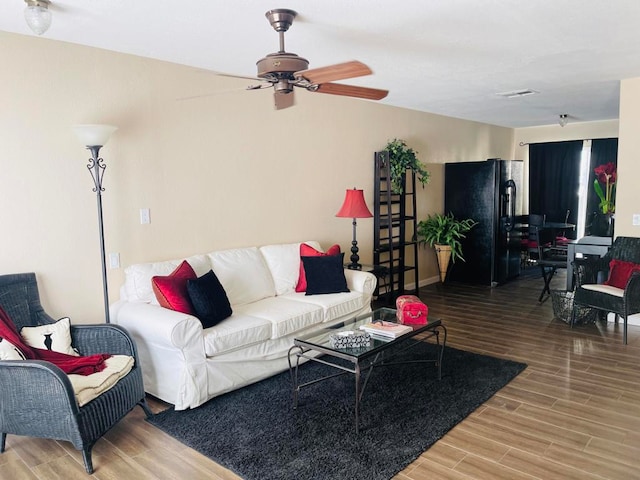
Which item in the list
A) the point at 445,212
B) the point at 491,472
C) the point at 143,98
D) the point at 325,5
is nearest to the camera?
the point at 491,472

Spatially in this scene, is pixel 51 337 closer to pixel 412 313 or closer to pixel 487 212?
pixel 412 313

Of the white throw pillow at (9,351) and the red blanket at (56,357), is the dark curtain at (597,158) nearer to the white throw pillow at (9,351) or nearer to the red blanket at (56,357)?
the red blanket at (56,357)

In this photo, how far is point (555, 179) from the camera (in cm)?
880

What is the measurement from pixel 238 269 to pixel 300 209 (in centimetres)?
122

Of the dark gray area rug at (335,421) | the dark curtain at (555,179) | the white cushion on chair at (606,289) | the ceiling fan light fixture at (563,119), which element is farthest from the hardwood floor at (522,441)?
the dark curtain at (555,179)

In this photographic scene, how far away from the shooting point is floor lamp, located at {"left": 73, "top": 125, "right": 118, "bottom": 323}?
3.22m

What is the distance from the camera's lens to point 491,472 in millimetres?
2479

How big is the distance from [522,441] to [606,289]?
2.57 meters

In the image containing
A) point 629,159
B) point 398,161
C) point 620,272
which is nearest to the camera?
point 620,272

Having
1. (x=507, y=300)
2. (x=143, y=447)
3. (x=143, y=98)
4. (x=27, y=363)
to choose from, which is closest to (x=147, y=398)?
(x=143, y=447)

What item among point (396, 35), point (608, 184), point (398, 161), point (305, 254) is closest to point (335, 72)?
point (396, 35)

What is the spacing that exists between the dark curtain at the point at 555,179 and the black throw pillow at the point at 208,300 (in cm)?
730

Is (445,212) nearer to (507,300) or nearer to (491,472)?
(507,300)

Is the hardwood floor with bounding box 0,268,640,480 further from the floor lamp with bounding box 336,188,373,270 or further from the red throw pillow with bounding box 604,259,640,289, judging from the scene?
the floor lamp with bounding box 336,188,373,270
